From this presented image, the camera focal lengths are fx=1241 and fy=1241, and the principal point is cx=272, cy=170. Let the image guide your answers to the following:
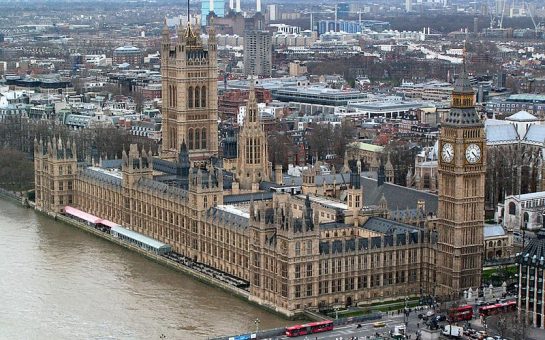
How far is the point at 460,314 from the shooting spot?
204 ft

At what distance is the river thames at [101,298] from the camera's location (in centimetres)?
6481

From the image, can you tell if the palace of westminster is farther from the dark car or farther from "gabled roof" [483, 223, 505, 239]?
the dark car

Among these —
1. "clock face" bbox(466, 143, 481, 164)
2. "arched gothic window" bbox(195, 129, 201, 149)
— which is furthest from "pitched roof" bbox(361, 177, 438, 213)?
"arched gothic window" bbox(195, 129, 201, 149)

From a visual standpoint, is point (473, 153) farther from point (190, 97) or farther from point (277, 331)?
point (190, 97)

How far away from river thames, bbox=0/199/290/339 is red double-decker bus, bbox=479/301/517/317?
10.5 metres

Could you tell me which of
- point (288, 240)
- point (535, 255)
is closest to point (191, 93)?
point (288, 240)

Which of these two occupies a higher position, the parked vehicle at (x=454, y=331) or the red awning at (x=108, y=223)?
the parked vehicle at (x=454, y=331)

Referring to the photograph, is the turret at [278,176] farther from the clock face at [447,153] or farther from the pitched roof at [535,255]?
the pitched roof at [535,255]

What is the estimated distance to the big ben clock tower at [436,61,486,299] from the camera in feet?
221

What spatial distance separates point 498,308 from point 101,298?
22485mm

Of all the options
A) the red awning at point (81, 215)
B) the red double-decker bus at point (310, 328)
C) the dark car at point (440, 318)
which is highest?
the dark car at point (440, 318)

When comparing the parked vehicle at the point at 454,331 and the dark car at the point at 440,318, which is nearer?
the parked vehicle at the point at 454,331

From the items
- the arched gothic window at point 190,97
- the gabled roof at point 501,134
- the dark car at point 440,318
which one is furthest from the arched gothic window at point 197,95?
the dark car at point 440,318

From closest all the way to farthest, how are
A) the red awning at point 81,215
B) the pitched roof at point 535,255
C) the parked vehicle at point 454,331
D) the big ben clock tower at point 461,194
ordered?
1. the parked vehicle at point 454,331
2. the pitched roof at point 535,255
3. the big ben clock tower at point 461,194
4. the red awning at point 81,215
